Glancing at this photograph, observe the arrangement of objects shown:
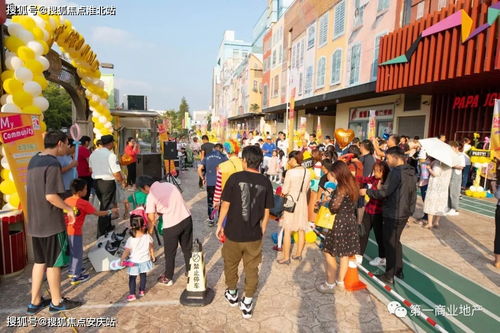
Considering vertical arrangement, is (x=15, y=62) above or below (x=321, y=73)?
below

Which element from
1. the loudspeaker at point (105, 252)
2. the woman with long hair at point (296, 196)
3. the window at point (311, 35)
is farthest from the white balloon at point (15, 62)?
the window at point (311, 35)

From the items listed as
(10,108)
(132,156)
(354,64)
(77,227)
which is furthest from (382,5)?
(77,227)

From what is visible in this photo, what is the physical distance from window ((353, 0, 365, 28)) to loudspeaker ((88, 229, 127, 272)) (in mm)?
15730

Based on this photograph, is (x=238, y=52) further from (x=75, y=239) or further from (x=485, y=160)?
(x=75, y=239)

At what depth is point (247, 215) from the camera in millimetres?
3334

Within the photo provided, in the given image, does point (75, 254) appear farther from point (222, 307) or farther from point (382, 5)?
point (382, 5)

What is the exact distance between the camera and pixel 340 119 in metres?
20.4

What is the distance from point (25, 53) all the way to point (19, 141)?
1576 millimetres

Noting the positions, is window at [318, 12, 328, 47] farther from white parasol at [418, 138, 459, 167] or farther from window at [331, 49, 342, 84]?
white parasol at [418, 138, 459, 167]

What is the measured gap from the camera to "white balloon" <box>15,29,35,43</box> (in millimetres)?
5004

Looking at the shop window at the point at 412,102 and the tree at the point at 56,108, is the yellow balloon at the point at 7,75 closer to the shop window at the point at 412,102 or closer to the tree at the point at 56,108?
the shop window at the point at 412,102

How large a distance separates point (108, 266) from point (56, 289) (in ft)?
3.65

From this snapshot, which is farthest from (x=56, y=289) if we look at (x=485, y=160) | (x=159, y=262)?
(x=485, y=160)

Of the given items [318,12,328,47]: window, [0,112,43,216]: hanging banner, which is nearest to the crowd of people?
[0,112,43,216]: hanging banner
